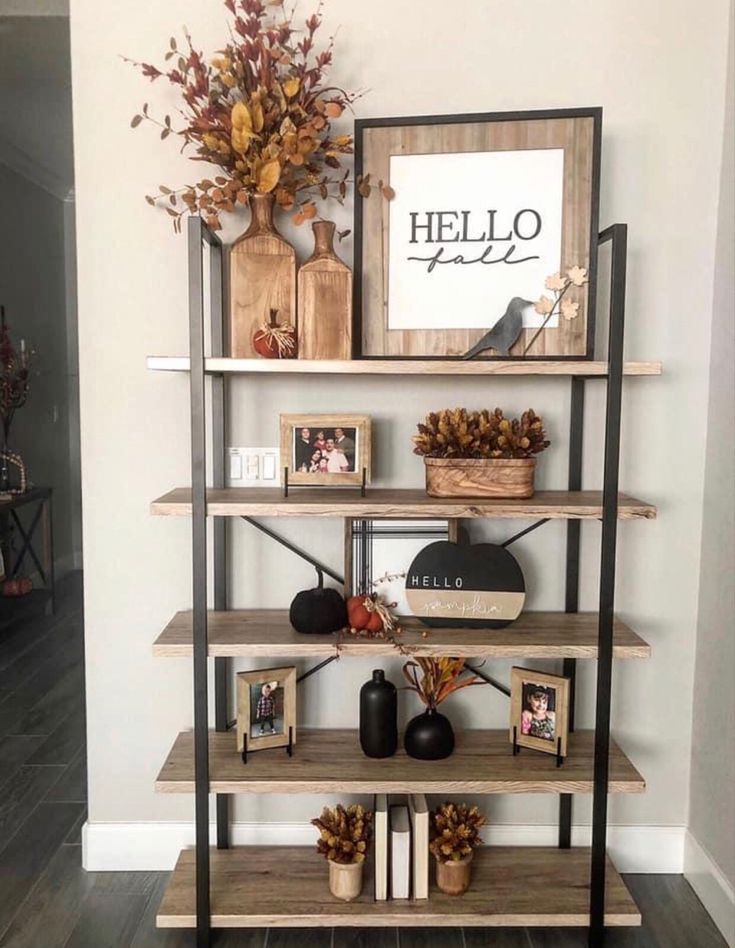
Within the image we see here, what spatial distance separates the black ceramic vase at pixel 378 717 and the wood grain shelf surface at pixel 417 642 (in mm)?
125

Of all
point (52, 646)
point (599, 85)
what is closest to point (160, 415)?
point (599, 85)

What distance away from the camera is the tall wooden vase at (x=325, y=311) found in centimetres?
182

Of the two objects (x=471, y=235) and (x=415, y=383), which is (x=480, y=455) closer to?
(x=415, y=383)

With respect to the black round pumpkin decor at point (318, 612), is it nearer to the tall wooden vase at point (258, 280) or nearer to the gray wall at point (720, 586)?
the tall wooden vase at point (258, 280)

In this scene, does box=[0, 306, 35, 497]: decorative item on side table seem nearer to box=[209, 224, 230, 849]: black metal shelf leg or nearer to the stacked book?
box=[209, 224, 230, 849]: black metal shelf leg

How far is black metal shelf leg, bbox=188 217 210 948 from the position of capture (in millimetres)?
1632

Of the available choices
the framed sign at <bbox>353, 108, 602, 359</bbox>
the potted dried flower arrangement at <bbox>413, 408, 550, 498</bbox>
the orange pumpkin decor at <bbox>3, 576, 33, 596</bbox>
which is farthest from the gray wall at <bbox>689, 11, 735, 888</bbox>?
the orange pumpkin decor at <bbox>3, 576, 33, 596</bbox>

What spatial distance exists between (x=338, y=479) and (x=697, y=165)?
3.94ft

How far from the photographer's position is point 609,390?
1705 mm

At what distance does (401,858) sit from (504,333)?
1.27 metres

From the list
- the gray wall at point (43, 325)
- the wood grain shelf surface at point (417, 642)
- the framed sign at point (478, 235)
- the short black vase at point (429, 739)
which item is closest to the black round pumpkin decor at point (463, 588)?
the wood grain shelf surface at point (417, 642)

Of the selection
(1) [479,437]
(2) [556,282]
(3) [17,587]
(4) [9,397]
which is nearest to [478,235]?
(2) [556,282]

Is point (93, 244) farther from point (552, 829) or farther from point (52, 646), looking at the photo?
point (52, 646)

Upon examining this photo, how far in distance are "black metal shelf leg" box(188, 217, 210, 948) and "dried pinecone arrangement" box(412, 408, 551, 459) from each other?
1.72 ft
